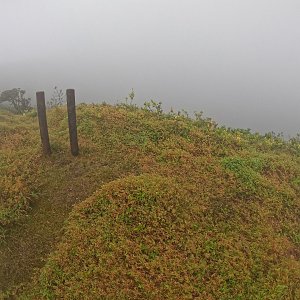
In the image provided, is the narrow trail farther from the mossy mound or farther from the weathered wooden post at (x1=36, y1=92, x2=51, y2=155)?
the weathered wooden post at (x1=36, y1=92, x2=51, y2=155)

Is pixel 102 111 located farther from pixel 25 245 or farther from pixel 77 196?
pixel 25 245

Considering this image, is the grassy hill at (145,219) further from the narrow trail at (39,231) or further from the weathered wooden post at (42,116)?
the weathered wooden post at (42,116)

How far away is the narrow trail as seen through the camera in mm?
9297

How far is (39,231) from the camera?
1026 centimetres

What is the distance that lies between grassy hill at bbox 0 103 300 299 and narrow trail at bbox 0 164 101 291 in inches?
1.2

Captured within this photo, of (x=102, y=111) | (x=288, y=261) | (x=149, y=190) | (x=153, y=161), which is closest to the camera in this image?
(x=288, y=261)

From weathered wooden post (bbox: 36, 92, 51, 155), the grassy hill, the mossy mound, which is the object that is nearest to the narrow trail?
the grassy hill

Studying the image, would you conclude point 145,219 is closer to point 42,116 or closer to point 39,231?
point 39,231

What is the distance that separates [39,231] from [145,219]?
2.99m

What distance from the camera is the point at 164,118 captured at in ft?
56.4

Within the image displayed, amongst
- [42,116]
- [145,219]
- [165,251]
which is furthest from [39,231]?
[42,116]

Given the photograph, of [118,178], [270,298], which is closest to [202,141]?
[118,178]

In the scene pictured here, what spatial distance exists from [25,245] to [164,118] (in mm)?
9261

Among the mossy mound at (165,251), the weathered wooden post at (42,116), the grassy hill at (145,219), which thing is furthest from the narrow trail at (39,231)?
the weathered wooden post at (42,116)
